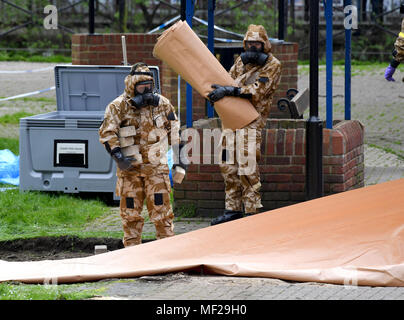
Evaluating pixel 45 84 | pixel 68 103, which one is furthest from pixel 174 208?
pixel 45 84

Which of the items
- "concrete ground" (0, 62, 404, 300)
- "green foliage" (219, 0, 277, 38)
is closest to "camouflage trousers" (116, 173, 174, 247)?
"concrete ground" (0, 62, 404, 300)

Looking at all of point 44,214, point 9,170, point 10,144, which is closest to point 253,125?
point 44,214

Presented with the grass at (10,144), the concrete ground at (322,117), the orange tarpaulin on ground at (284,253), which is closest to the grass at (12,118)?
the concrete ground at (322,117)

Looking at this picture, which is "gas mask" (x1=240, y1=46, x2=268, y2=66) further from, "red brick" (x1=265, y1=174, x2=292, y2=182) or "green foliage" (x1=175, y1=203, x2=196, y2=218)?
"green foliage" (x1=175, y1=203, x2=196, y2=218)

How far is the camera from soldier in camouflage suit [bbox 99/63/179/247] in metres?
8.14

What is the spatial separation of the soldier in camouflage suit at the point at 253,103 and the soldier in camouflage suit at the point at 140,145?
0.93 m

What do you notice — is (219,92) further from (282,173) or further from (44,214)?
(44,214)

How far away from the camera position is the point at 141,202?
8297 millimetres

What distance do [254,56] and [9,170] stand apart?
4.33 m

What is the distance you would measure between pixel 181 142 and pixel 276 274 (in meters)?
2.21

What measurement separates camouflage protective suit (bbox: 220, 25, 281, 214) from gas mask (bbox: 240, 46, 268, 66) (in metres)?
0.05

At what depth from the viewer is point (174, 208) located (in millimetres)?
9859

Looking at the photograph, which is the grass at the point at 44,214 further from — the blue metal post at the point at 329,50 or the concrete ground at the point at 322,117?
the blue metal post at the point at 329,50
